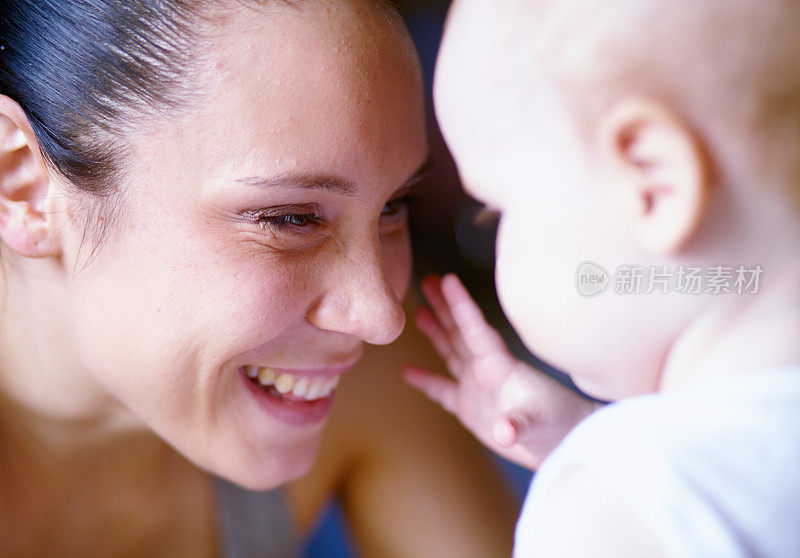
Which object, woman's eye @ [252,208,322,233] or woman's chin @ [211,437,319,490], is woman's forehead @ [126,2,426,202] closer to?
woman's eye @ [252,208,322,233]

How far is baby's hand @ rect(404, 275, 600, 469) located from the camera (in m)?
0.59

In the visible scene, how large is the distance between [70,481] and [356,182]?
484mm

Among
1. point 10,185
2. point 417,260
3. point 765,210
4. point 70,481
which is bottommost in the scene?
point 70,481

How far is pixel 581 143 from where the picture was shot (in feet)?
1.32

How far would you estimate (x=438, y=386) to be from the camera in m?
0.75

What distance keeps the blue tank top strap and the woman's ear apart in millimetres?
420

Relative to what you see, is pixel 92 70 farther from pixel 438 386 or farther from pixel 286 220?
pixel 438 386

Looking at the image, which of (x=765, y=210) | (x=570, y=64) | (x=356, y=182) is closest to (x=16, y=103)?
(x=356, y=182)

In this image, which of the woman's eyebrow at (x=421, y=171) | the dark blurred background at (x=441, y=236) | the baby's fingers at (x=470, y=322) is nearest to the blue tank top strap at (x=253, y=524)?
the dark blurred background at (x=441, y=236)

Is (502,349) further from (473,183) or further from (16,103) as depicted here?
(16,103)

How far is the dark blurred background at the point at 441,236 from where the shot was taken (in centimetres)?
60

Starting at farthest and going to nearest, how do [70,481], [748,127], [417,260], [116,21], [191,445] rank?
[417,260] < [70,481] < [191,445] < [116,21] < [748,127]

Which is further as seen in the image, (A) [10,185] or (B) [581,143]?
(A) [10,185]

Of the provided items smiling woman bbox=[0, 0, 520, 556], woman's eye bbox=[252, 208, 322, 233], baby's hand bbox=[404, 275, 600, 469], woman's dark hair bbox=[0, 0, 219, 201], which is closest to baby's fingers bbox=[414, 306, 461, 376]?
baby's hand bbox=[404, 275, 600, 469]
